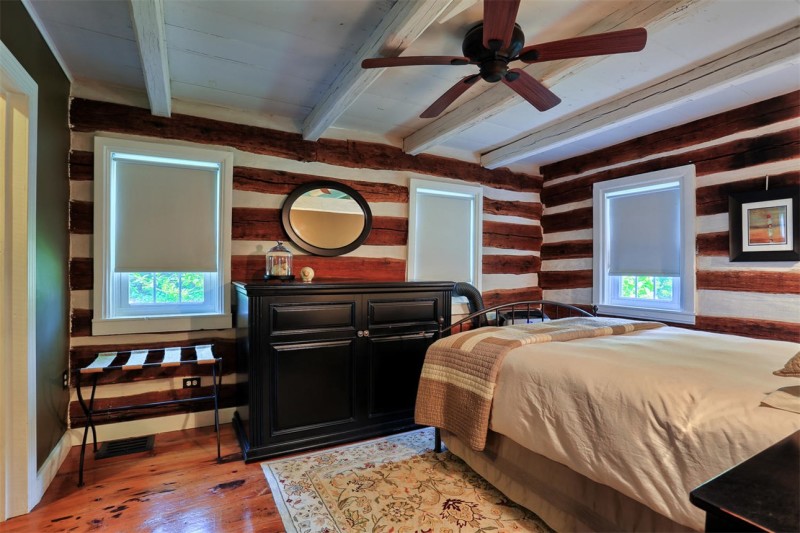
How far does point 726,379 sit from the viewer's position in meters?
1.38

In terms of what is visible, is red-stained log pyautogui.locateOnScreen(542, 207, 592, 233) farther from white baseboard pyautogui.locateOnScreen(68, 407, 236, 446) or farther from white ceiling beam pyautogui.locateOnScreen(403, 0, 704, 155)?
white baseboard pyautogui.locateOnScreen(68, 407, 236, 446)

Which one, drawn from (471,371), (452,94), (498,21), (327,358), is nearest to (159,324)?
(327,358)

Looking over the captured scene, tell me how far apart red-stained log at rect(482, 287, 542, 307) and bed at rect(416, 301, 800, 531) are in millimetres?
1857

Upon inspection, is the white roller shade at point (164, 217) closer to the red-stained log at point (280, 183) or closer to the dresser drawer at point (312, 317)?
the red-stained log at point (280, 183)

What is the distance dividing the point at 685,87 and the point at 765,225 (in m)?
1.27

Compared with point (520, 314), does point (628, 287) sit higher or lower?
higher

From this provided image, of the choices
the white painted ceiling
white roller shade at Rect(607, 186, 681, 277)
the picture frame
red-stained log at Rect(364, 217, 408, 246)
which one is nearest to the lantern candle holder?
red-stained log at Rect(364, 217, 408, 246)

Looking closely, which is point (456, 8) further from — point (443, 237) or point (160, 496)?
point (160, 496)

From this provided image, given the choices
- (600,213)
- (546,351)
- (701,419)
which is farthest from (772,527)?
(600,213)

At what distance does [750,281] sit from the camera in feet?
9.50

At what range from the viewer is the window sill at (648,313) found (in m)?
3.24

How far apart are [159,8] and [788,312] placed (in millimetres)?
4266

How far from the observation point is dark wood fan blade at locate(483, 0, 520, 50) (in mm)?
1437

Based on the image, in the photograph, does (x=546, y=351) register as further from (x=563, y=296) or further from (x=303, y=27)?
(x=563, y=296)
